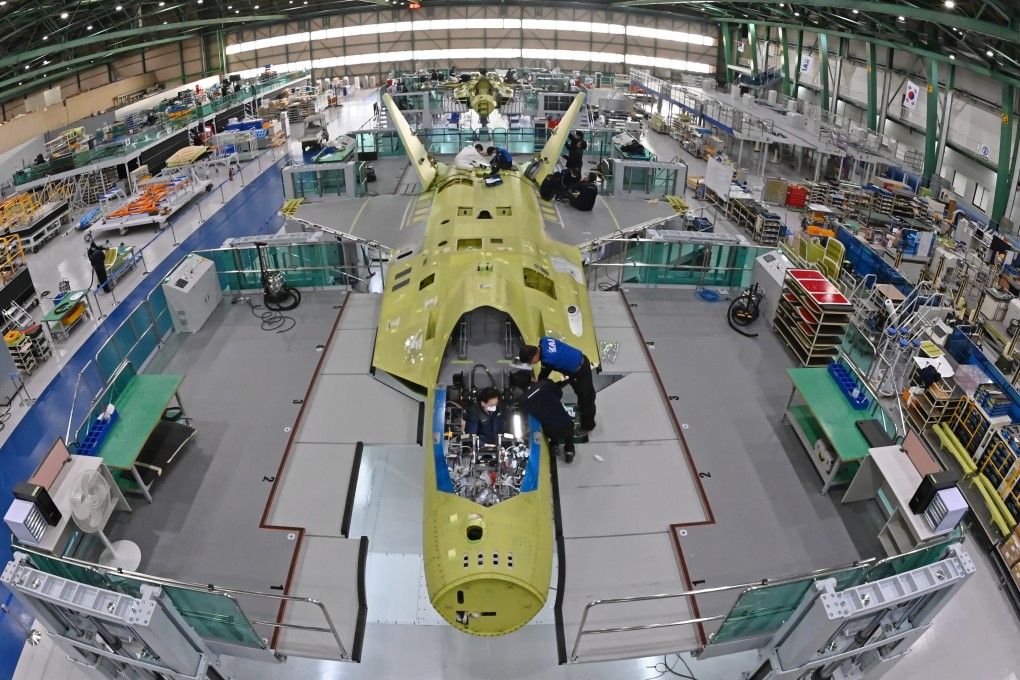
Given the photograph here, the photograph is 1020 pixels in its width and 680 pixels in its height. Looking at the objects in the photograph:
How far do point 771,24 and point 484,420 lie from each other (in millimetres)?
43784

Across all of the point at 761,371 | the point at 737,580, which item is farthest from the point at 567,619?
the point at 761,371

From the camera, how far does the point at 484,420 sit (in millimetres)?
8844

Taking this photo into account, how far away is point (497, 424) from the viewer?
8969 millimetres

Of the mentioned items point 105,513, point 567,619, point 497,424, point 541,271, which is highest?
point 541,271

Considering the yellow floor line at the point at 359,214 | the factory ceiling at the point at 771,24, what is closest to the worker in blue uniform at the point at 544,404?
the yellow floor line at the point at 359,214

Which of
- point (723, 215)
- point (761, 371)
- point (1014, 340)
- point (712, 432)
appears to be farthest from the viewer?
point (723, 215)

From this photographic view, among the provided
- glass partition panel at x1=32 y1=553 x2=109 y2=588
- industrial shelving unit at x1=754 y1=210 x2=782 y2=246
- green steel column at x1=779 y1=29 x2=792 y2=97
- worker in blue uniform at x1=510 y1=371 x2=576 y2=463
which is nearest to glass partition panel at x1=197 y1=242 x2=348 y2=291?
worker in blue uniform at x1=510 y1=371 x2=576 y2=463

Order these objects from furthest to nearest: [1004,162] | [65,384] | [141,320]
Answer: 1. [1004,162]
2. [65,384]
3. [141,320]

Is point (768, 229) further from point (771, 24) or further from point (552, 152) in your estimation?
point (771, 24)

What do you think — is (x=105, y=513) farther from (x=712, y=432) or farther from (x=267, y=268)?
(x=712, y=432)

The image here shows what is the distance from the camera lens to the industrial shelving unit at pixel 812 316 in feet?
40.2

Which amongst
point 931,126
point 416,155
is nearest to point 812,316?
point 416,155

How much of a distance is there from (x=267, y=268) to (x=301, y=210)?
10.6ft

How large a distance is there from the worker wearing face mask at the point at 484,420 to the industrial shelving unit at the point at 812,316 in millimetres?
7536
